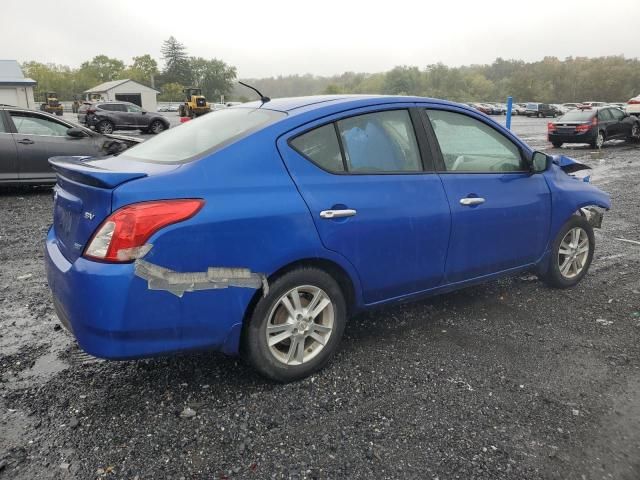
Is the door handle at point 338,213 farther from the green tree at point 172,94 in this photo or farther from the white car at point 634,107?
the green tree at point 172,94

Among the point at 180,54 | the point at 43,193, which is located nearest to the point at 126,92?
the point at 180,54

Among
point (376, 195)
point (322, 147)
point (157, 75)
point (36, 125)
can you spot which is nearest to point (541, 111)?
point (36, 125)

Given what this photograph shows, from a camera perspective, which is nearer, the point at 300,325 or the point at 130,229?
the point at 130,229

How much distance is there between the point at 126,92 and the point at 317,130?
76.2 meters

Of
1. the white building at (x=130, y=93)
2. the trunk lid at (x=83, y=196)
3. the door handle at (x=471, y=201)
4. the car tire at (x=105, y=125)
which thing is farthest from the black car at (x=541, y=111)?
the trunk lid at (x=83, y=196)

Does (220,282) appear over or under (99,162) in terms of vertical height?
under

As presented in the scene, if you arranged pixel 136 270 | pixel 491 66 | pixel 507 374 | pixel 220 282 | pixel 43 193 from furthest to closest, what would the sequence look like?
pixel 491 66 → pixel 43 193 → pixel 507 374 → pixel 220 282 → pixel 136 270

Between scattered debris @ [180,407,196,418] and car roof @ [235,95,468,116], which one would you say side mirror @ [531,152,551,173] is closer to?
car roof @ [235,95,468,116]

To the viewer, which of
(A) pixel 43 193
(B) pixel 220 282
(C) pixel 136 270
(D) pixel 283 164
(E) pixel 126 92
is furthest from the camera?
(E) pixel 126 92

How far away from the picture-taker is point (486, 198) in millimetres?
3713

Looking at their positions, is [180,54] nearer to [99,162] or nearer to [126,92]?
[126,92]

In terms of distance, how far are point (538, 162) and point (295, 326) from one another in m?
2.46

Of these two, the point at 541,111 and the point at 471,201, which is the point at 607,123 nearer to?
the point at 471,201

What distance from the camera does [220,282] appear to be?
2.66 metres
